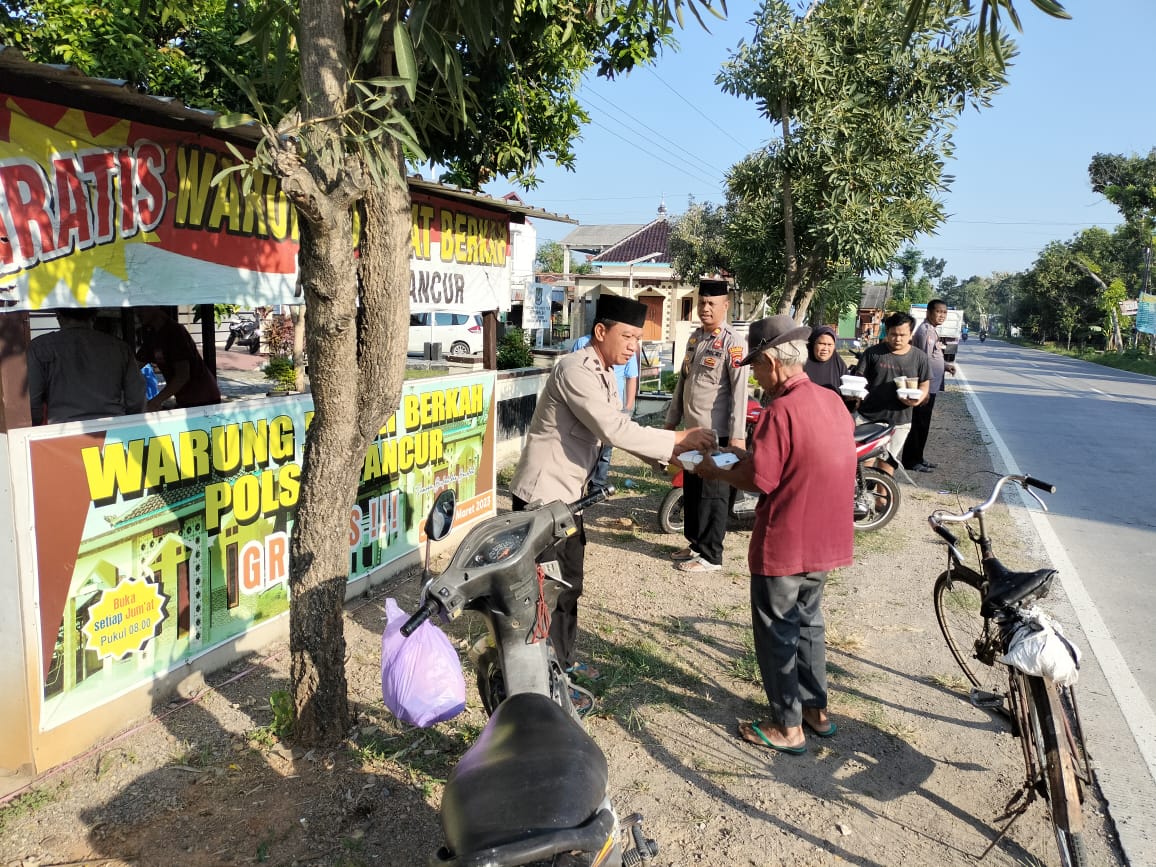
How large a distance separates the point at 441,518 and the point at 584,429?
4.10 ft

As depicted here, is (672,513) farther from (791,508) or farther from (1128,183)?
(1128,183)

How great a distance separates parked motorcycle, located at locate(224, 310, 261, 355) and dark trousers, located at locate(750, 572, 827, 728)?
73.6 ft

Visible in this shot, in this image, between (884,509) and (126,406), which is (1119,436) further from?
(126,406)

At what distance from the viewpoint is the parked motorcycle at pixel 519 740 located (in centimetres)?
171

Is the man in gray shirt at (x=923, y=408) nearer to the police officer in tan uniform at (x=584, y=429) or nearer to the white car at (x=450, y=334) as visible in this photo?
the police officer in tan uniform at (x=584, y=429)

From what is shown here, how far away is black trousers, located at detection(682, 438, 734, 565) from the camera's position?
577 cm

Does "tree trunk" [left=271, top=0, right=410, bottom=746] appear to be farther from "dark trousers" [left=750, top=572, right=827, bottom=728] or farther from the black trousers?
the black trousers

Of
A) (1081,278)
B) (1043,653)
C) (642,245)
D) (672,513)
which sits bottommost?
(672,513)

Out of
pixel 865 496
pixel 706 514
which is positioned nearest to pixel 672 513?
pixel 706 514

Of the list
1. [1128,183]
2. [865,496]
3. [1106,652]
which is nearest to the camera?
[1106,652]

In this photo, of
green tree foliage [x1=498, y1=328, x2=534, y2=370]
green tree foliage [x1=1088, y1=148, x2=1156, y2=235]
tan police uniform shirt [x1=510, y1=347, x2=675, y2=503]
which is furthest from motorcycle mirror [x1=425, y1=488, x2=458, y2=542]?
green tree foliage [x1=1088, y1=148, x2=1156, y2=235]

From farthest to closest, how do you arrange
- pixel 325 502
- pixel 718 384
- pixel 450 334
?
1. pixel 450 334
2. pixel 718 384
3. pixel 325 502

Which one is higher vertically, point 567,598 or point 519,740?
point 519,740

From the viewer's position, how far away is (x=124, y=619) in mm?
3477
